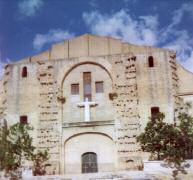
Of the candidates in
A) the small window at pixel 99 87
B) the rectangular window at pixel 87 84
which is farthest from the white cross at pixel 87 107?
the small window at pixel 99 87

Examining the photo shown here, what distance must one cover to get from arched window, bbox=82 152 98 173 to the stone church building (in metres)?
0.04

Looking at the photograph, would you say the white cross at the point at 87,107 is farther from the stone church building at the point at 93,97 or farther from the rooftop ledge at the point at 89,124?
the rooftop ledge at the point at 89,124

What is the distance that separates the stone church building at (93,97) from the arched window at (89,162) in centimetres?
4

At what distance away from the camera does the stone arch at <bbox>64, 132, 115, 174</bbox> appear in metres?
16.2

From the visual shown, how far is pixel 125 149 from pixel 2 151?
473 centimetres

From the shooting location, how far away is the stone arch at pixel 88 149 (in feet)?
53.2

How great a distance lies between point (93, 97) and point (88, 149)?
2186mm

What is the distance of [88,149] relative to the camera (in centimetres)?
1642

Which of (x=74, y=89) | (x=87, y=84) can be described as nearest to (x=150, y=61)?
(x=87, y=84)

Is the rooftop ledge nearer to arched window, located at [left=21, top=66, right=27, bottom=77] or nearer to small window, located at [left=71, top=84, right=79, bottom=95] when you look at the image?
small window, located at [left=71, top=84, right=79, bottom=95]

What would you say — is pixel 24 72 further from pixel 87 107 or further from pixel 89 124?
pixel 89 124

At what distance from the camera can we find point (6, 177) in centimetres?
1420

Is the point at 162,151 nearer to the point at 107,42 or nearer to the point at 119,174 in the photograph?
the point at 119,174

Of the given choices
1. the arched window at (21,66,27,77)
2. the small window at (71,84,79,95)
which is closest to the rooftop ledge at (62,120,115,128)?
the small window at (71,84,79,95)
